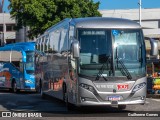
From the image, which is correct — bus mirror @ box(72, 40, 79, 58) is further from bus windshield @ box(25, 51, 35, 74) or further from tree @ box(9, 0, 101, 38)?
tree @ box(9, 0, 101, 38)

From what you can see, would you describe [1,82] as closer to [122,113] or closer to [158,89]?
[158,89]

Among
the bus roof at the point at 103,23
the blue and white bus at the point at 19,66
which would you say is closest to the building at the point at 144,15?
the blue and white bus at the point at 19,66

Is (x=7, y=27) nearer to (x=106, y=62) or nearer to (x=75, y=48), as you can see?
(x=106, y=62)

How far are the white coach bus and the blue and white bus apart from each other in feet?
40.4

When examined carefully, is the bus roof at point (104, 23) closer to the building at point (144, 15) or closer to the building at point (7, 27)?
the building at point (144, 15)

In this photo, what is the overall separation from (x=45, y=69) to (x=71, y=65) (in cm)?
621

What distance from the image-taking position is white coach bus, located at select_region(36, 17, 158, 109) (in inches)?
597

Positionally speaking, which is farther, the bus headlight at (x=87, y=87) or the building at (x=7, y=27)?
the building at (x=7, y=27)

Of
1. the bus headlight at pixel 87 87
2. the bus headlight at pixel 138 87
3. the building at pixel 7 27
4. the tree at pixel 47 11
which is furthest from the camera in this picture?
the building at pixel 7 27

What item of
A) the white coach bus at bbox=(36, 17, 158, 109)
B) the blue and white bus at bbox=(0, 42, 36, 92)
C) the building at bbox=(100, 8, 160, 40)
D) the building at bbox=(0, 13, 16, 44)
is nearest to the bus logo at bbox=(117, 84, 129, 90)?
the white coach bus at bbox=(36, 17, 158, 109)

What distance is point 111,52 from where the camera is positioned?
1551 centimetres

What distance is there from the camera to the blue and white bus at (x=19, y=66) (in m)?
28.8

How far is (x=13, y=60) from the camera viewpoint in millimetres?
29844

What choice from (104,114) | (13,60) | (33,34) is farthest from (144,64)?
(33,34)
